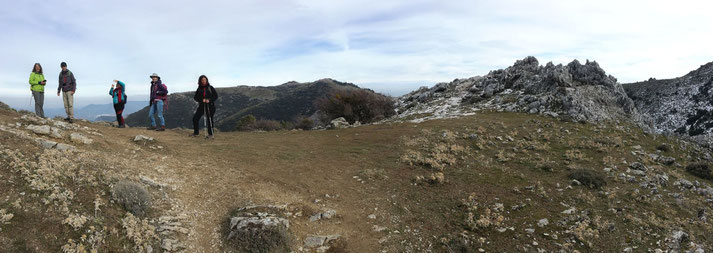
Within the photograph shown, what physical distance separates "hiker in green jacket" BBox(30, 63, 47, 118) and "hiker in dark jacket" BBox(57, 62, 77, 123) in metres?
0.82

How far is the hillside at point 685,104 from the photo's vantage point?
Answer: 5521 centimetres

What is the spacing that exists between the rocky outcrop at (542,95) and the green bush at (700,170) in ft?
28.6

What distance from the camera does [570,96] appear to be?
23109 millimetres

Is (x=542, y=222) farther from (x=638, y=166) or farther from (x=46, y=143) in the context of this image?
(x=46, y=143)

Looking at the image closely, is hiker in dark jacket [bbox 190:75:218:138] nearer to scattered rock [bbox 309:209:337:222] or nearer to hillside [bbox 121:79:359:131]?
scattered rock [bbox 309:209:337:222]

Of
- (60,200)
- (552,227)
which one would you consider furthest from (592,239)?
(60,200)

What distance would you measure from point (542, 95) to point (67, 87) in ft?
97.0

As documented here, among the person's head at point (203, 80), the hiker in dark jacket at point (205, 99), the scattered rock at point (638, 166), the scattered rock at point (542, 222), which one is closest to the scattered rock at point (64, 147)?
the hiker in dark jacket at point (205, 99)

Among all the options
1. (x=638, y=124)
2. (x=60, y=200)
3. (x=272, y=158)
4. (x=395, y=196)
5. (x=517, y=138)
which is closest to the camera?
(x=60, y=200)

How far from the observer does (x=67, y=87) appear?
594 inches

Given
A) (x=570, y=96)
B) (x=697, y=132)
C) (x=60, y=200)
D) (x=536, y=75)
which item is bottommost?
(x=697, y=132)

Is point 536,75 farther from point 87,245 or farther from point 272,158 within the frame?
point 87,245

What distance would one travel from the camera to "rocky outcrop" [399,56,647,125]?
75.8 feet

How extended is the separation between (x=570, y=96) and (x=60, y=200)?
26.8m
